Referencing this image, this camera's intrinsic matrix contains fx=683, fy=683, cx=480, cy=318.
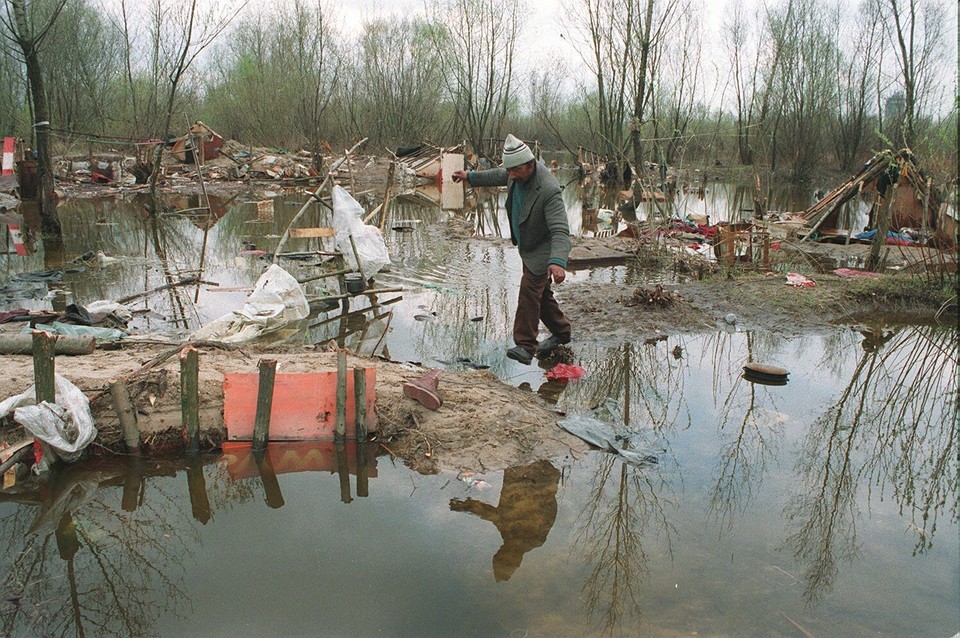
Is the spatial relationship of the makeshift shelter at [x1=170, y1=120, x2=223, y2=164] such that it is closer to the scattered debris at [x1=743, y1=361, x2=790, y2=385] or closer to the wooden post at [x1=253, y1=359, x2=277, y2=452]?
the wooden post at [x1=253, y1=359, x2=277, y2=452]

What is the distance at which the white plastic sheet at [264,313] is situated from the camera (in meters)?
5.90

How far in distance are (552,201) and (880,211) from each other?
6435 mm

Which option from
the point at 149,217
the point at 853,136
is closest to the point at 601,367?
the point at 149,217

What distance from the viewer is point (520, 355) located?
5.62 m

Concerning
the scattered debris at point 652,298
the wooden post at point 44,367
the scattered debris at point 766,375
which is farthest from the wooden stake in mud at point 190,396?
the scattered debris at point 652,298

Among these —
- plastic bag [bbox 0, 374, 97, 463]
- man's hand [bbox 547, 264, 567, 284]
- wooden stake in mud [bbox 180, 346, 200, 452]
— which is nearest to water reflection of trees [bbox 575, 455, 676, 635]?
man's hand [bbox 547, 264, 567, 284]

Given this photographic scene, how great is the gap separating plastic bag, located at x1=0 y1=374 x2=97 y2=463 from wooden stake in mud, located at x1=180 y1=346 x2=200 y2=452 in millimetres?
510

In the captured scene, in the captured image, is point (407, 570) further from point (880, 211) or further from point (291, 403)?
point (880, 211)

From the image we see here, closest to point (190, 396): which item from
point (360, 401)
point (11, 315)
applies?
point (360, 401)

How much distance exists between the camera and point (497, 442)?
422 centimetres

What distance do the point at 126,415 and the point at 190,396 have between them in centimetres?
38

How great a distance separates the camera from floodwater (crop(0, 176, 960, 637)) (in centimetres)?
287

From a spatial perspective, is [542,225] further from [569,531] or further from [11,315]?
[11,315]

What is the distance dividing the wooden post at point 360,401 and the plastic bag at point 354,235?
144 inches
